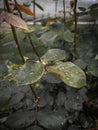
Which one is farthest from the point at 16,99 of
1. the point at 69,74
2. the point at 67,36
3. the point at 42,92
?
the point at 67,36

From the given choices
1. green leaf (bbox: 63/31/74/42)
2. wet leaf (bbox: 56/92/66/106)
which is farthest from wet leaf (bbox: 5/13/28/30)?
green leaf (bbox: 63/31/74/42)

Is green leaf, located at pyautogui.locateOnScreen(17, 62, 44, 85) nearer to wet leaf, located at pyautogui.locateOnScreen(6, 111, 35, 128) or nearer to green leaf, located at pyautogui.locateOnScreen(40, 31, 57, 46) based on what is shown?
wet leaf, located at pyautogui.locateOnScreen(6, 111, 35, 128)

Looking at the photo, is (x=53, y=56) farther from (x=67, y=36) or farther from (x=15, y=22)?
(x=67, y=36)

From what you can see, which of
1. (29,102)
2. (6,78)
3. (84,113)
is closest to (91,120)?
(84,113)

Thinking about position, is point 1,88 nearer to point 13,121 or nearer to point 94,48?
point 13,121

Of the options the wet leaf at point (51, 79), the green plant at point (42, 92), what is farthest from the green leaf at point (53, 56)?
the wet leaf at point (51, 79)

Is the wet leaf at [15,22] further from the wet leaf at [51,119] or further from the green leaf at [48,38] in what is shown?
the green leaf at [48,38]
